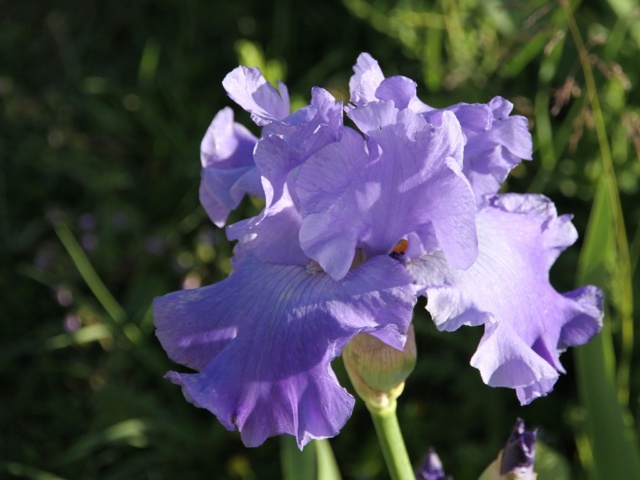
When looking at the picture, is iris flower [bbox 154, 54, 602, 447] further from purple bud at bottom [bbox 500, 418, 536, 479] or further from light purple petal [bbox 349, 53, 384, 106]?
purple bud at bottom [bbox 500, 418, 536, 479]

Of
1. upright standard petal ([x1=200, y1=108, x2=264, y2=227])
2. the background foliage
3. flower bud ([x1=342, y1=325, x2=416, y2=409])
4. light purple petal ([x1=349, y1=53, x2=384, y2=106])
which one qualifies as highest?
light purple petal ([x1=349, y1=53, x2=384, y2=106])

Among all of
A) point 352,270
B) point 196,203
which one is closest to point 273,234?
point 352,270

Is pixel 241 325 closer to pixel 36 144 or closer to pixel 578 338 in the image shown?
pixel 578 338

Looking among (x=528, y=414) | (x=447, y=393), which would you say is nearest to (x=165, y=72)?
(x=447, y=393)

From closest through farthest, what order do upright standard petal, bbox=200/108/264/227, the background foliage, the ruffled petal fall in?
the ruffled petal → upright standard petal, bbox=200/108/264/227 → the background foliage

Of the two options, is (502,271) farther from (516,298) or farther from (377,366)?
(377,366)

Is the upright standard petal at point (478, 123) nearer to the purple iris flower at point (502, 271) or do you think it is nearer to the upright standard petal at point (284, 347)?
the purple iris flower at point (502, 271)

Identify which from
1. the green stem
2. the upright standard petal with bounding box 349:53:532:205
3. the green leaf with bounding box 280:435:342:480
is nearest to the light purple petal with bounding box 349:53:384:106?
the upright standard petal with bounding box 349:53:532:205

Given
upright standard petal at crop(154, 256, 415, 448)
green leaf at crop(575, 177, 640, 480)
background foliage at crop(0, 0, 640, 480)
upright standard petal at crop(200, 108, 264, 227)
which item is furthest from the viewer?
background foliage at crop(0, 0, 640, 480)
